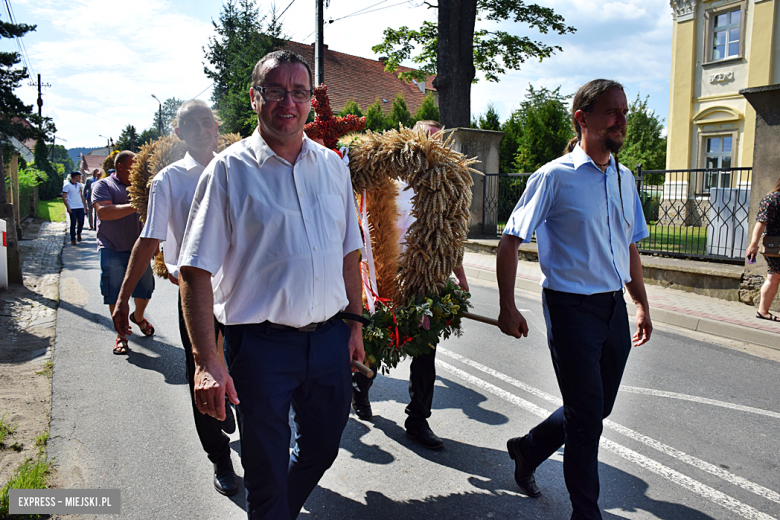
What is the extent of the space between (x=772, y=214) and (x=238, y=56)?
1040 inches

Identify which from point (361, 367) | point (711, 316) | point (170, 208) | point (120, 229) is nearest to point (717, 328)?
point (711, 316)

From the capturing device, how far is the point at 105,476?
3400 millimetres

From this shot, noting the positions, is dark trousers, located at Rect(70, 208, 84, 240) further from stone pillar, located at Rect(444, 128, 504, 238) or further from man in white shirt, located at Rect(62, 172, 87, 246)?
stone pillar, located at Rect(444, 128, 504, 238)

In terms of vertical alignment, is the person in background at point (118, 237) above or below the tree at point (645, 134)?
below

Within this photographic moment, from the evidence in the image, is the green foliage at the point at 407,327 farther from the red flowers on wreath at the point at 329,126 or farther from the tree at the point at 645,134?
the tree at the point at 645,134

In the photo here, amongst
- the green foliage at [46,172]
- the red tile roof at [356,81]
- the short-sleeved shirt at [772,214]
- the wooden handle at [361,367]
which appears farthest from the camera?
Result: the green foliage at [46,172]

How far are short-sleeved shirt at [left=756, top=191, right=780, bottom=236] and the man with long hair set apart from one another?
200 inches

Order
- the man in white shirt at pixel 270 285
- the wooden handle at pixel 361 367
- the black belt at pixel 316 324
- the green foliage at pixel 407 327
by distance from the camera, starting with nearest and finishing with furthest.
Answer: the man in white shirt at pixel 270 285
the black belt at pixel 316 324
the wooden handle at pixel 361 367
the green foliage at pixel 407 327

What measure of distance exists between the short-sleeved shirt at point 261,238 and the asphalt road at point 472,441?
55.8 inches

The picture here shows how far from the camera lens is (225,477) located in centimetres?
329

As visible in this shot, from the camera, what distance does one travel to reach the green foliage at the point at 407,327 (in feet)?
11.0

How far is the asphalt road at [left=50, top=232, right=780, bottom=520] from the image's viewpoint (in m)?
3.08

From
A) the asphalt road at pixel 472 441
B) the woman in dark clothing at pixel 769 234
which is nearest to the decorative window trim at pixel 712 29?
the woman in dark clothing at pixel 769 234

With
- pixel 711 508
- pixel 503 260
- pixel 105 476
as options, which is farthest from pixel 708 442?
pixel 105 476
